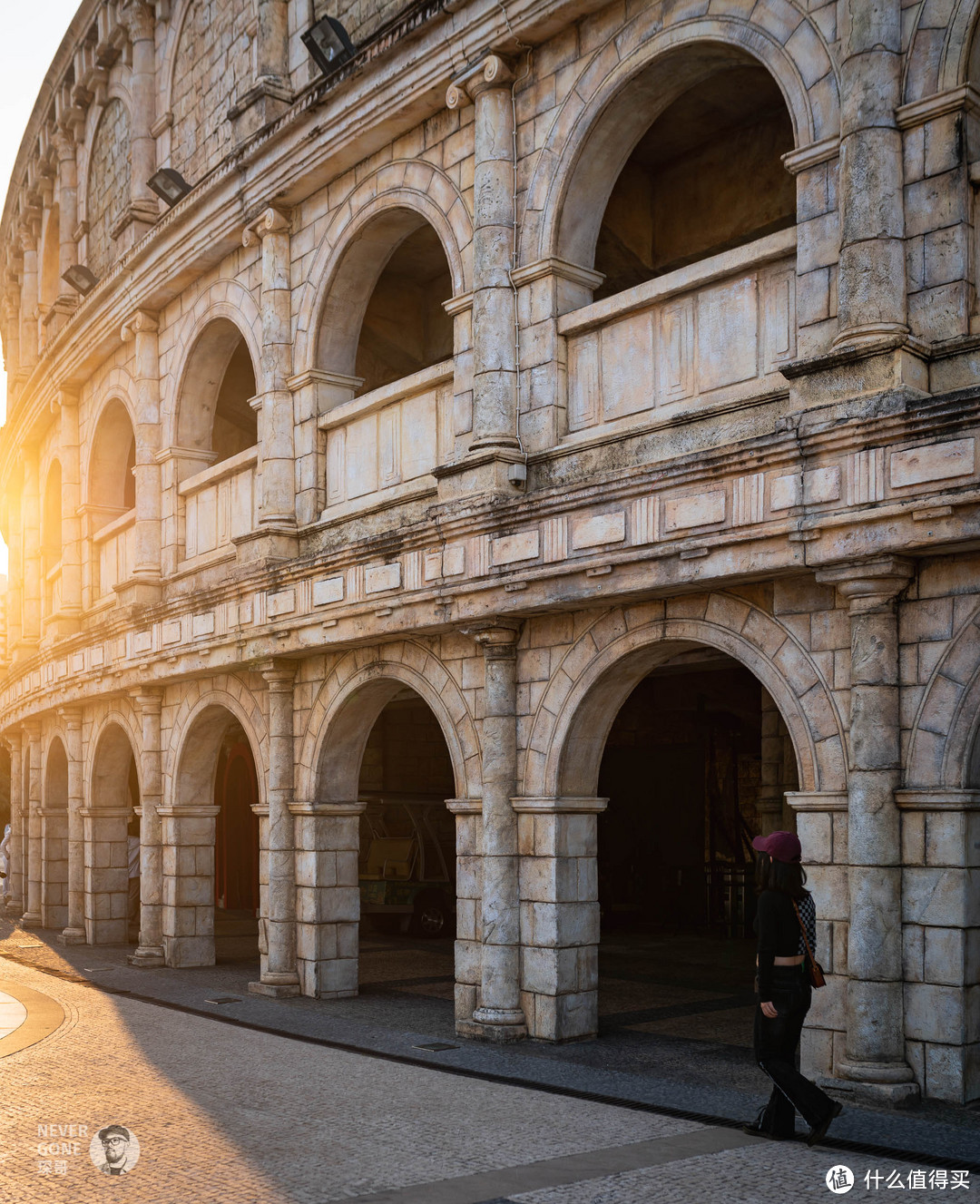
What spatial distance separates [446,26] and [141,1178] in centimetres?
843

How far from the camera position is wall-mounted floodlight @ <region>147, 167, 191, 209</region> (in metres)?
15.2

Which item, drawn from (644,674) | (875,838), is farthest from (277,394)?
(875,838)

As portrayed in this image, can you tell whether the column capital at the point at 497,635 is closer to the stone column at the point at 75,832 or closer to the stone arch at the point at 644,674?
the stone arch at the point at 644,674

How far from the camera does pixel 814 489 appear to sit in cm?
765

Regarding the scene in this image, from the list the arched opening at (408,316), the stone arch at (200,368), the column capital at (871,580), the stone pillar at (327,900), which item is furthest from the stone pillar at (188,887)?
the column capital at (871,580)

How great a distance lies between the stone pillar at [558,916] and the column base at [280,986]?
3.32 meters

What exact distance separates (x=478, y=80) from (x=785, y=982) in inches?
282

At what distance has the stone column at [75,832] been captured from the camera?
1791 cm

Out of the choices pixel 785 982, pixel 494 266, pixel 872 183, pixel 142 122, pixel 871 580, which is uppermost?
pixel 142 122

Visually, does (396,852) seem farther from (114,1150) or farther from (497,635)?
(114,1150)

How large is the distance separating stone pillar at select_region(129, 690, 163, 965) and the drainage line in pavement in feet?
7.86

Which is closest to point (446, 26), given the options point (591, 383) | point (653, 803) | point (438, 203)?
point (438, 203)

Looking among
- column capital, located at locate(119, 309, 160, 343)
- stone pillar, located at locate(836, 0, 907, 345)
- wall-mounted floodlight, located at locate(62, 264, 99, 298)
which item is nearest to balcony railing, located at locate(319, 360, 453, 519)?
stone pillar, located at locate(836, 0, 907, 345)

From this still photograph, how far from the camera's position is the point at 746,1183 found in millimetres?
5934
